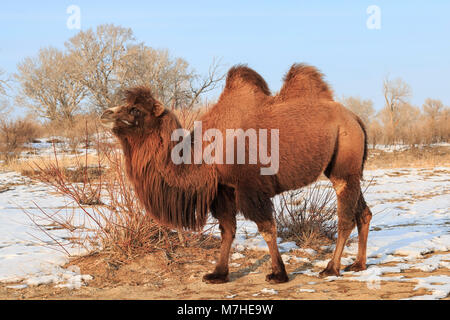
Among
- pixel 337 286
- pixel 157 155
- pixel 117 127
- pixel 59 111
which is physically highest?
pixel 59 111

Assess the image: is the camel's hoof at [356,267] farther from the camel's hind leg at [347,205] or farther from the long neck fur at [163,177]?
the long neck fur at [163,177]

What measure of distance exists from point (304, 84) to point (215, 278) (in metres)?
2.55

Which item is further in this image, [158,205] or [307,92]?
[307,92]

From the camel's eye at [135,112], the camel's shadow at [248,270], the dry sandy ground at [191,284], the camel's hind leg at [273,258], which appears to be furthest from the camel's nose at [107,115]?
the camel's shadow at [248,270]

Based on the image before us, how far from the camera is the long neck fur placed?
466cm

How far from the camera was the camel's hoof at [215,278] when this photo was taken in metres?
4.75

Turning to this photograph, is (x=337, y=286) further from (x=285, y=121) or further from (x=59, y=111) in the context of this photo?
(x=59, y=111)

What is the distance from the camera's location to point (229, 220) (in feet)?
16.4

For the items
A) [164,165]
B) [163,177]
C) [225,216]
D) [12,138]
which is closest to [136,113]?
[164,165]

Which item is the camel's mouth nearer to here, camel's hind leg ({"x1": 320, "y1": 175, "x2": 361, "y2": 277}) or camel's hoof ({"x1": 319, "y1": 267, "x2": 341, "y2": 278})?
camel's hind leg ({"x1": 320, "y1": 175, "x2": 361, "y2": 277})

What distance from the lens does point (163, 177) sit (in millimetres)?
4668

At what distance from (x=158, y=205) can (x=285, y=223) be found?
8.60ft

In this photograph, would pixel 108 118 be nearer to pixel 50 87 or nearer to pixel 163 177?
pixel 163 177
